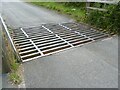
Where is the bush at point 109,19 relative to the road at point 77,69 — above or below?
above

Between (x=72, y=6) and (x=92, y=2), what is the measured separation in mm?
3612

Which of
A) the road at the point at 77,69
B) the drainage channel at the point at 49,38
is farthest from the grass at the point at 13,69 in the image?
the drainage channel at the point at 49,38

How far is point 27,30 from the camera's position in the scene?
847 centimetres

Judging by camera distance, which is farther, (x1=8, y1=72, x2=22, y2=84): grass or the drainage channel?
the drainage channel

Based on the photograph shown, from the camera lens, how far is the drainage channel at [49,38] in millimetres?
6142

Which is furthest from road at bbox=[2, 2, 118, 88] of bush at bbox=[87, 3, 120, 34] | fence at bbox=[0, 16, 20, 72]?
bush at bbox=[87, 3, 120, 34]

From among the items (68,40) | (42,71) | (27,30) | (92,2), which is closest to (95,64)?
(42,71)

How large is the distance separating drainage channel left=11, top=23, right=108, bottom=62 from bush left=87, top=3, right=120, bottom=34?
18.0 inches

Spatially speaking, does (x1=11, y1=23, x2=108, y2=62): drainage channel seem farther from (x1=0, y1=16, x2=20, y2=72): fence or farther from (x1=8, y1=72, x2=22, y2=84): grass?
(x1=8, y1=72, x2=22, y2=84): grass

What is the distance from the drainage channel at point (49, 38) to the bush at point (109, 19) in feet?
1.50

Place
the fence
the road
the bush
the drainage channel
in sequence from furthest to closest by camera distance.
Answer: the bush, the drainage channel, the fence, the road

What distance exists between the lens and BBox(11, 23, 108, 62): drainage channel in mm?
6142

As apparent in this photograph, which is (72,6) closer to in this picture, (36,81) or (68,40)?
(68,40)

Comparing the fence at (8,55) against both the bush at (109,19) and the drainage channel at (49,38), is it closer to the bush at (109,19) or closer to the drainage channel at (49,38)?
the drainage channel at (49,38)
